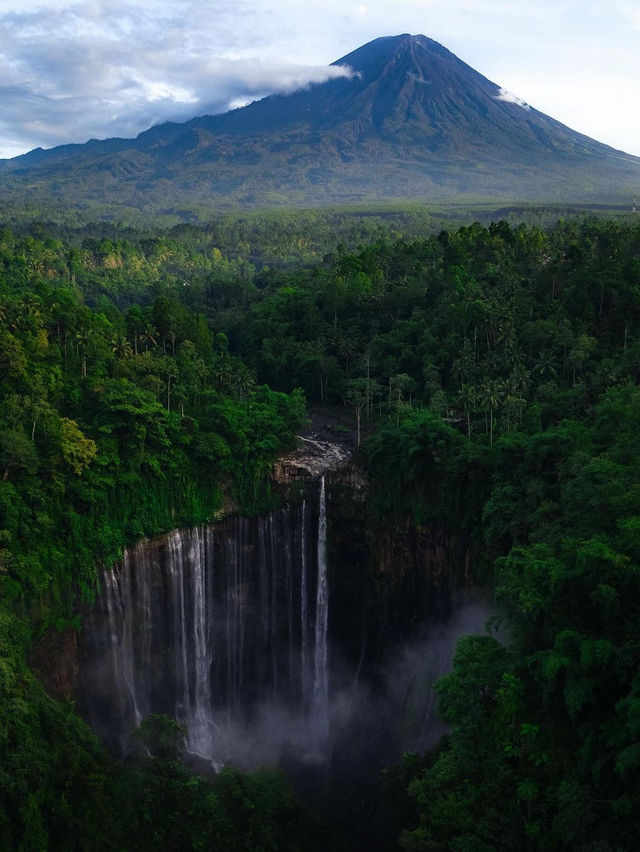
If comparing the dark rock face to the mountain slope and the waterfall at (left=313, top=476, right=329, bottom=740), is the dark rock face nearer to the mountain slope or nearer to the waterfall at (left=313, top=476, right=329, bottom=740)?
the waterfall at (left=313, top=476, right=329, bottom=740)

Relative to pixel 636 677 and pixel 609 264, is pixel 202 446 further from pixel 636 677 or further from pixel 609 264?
pixel 609 264

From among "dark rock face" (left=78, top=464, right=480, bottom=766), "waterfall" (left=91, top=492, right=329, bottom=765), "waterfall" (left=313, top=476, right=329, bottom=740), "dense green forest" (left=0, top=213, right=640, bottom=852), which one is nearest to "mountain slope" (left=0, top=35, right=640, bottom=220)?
"dense green forest" (left=0, top=213, right=640, bottom=852)

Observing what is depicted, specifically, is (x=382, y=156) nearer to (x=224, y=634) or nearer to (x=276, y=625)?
(x=276, y=625)

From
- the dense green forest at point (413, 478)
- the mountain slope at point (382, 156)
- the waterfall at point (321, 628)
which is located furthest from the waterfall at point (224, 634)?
the mountain slope at point (382, 156)

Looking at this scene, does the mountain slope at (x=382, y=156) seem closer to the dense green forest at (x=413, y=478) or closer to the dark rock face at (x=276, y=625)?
the dense green forest at (x=413, y=478)

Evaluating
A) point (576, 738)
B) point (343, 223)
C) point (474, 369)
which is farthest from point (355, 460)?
point (343, 223)
